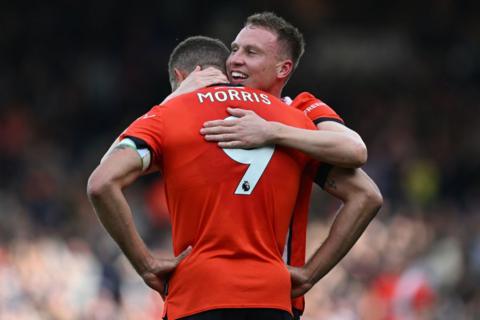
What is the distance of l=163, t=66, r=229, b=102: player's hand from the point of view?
18.5ft

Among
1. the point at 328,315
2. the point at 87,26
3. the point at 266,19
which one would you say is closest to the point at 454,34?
the point at 87,26

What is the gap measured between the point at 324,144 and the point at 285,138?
0.17 meters

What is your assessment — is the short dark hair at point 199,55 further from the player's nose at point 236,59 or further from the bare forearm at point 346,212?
the bare forearm at point 346,212

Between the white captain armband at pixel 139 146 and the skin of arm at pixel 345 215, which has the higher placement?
the white captain armband at pixel 139 146

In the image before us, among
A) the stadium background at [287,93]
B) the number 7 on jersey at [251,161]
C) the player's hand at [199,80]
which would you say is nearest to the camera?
the number 7 on jersey at [251,161]

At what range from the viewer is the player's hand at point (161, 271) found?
5402 mm

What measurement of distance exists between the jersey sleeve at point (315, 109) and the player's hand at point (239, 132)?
40 cm

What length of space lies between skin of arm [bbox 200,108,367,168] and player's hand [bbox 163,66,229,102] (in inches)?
8.5

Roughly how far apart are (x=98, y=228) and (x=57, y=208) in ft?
3.18

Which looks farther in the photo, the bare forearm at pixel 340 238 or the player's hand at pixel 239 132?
the bare forearm at pixel 340 238

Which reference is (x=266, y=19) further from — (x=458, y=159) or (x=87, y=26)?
(x=87, y=26)

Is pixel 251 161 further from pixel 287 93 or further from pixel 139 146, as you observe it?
pixel 287 93

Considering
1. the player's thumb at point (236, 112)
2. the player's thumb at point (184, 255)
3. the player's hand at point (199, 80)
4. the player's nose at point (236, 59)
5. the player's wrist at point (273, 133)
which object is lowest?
the player's thumb at point (184, 255)

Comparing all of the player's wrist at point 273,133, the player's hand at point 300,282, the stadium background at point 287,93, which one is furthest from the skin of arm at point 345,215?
the stadium background at point 287,93
